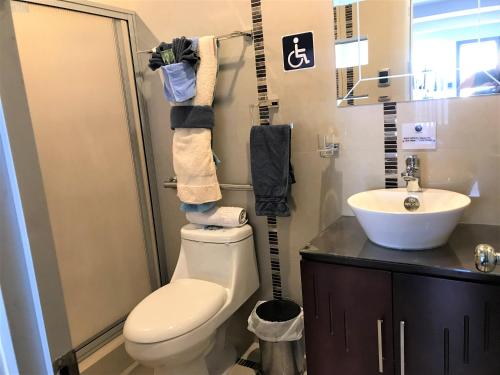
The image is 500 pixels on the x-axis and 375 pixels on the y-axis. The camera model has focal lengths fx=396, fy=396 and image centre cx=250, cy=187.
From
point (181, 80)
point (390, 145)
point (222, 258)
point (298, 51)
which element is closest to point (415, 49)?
point (390, 145)

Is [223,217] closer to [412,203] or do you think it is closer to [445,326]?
[412,203]

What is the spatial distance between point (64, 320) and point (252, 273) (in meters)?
1.58

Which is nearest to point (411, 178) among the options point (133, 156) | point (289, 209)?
point (289, 209)

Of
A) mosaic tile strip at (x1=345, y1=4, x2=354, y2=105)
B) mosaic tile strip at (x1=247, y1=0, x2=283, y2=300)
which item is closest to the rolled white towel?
mosaic tile strip at (x1=247, y1=0, x2=283, y2=300)

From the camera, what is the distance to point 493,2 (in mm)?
1393

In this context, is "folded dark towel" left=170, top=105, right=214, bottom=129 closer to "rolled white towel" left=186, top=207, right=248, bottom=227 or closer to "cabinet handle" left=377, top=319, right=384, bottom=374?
"rolled white towel" left=186, top=207, right=248, bottom=227

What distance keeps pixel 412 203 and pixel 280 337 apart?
2.88ft

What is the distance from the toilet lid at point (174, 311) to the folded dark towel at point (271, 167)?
1.55 feet

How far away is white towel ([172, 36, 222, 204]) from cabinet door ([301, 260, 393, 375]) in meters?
0.75

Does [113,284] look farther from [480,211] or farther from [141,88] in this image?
[480,211]

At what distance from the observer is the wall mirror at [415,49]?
4.69 ft

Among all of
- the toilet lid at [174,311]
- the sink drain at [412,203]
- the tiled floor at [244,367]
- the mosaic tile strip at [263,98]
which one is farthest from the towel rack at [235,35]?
the tiled floor at [244,367]

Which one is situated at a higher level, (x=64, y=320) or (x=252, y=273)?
(x=64, y=320)

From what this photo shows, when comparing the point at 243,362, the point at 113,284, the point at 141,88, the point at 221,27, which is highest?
the point at 221,27
